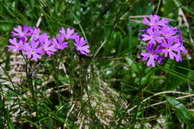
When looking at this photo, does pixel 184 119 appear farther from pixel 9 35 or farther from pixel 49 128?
pixel 9 35

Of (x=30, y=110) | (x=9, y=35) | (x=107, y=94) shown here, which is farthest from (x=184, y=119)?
(x=9, y=35)

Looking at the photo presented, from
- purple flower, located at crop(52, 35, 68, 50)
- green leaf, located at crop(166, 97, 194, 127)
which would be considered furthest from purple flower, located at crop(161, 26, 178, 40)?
purple flower, located at crop(52, 35, 68, 50)

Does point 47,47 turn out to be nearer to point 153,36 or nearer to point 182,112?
point 153,36

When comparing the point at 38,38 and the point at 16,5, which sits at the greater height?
the point at 16,5

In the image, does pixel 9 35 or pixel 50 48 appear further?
pixel 9 35

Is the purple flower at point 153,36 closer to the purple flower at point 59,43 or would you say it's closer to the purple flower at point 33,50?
the purple flower at point 59,43

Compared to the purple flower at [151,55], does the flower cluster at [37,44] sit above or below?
above

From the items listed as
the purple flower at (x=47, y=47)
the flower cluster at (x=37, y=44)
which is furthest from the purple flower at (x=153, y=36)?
the purple flower at (x=47, y=47)
